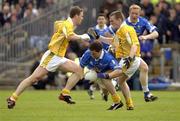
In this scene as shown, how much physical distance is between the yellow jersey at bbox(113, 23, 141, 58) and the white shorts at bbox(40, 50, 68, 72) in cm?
147

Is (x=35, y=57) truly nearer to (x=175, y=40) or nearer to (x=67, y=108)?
(x=175, y=40)

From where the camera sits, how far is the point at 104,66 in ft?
56.8

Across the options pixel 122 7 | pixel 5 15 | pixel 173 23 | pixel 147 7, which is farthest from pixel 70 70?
pixel 5 15

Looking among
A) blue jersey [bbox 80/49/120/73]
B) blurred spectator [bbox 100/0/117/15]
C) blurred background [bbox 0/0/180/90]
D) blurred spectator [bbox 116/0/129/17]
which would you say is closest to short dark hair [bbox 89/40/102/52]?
blue jersey [bbox 80/49/120/73]

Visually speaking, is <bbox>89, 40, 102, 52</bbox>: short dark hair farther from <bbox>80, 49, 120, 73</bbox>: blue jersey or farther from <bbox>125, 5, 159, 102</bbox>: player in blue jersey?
<bbox>125, 5, 159, 102</bbox>: player in blue jersey

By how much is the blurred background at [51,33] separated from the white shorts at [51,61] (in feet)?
38.9

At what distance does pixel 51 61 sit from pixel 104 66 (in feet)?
5.73

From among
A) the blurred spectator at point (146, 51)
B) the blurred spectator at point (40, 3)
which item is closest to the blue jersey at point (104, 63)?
the blurred spectator at point (146, 51)

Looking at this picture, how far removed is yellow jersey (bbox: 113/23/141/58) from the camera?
672 inches

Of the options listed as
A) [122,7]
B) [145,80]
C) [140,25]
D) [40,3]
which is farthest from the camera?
[40,3]

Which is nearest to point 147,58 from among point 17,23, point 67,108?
point 17,23

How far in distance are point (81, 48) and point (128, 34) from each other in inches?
589

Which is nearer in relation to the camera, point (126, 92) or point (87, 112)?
point (87, 112)

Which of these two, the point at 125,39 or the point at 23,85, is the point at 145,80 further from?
the point at 23,85
